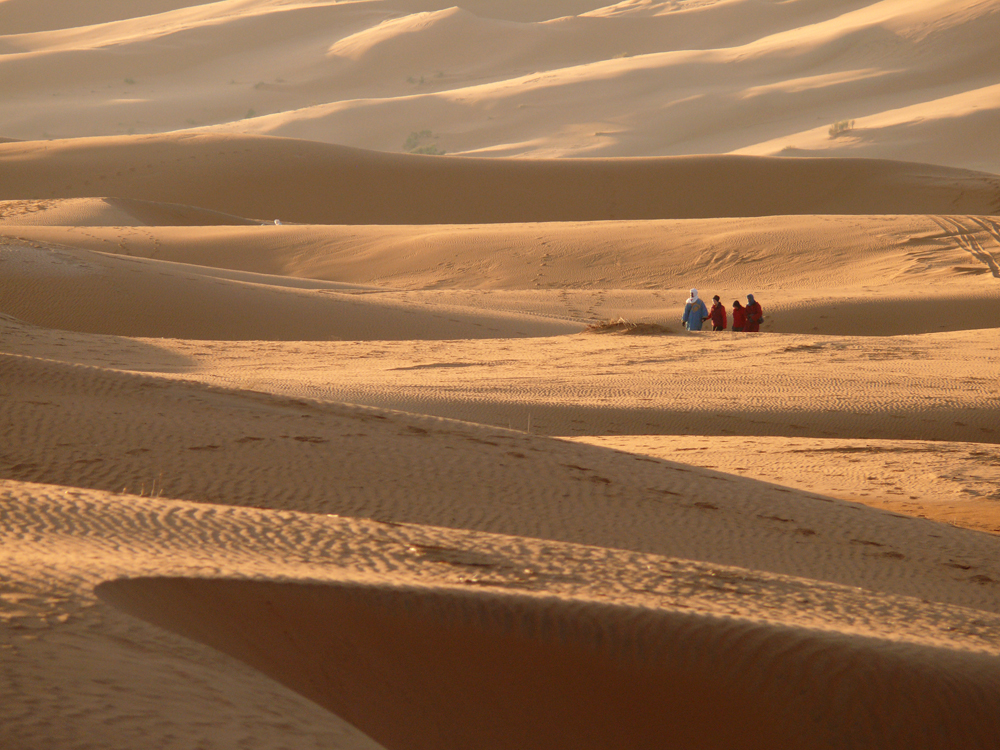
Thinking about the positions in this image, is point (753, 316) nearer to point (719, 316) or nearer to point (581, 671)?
point (719, 316)

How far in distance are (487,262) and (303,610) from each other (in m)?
19.0

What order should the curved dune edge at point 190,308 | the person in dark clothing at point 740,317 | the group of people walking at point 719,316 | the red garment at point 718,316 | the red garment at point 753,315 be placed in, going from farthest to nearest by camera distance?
the red garment at point 718,316 → the person in dark clothing at point 740,317 → the red garment at point 753,315 → the group of people walking at point 719,316 → the curved dune edge at point 190,308

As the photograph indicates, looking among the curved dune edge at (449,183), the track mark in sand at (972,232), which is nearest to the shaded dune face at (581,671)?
the track mark in sand at (972,232)

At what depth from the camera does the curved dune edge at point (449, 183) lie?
105 feet

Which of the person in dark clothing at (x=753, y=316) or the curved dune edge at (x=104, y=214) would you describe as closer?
the person in dark clothing at (x=753, y=316)

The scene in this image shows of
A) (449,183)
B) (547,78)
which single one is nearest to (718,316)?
(449,183)

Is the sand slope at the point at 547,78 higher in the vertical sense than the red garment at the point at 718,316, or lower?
higher

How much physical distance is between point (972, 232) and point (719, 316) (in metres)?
9.89

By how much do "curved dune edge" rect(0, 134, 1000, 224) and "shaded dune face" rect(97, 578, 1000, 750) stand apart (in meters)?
29.2

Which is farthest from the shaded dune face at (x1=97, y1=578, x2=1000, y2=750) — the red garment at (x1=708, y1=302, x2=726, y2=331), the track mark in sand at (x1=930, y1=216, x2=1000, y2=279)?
the track mark in sand at (x1=930, y1=216, x2=1000, y2=279)

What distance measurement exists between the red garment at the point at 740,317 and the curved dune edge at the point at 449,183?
1805 centimetres

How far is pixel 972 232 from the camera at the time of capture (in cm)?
2130

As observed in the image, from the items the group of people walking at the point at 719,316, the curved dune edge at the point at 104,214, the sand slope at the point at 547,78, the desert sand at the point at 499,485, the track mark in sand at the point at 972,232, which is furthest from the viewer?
the sand slope at the point at 547,78

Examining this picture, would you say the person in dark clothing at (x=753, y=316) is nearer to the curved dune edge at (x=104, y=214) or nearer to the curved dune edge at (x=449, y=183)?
the curved dune edge at (x=104, y=214)
